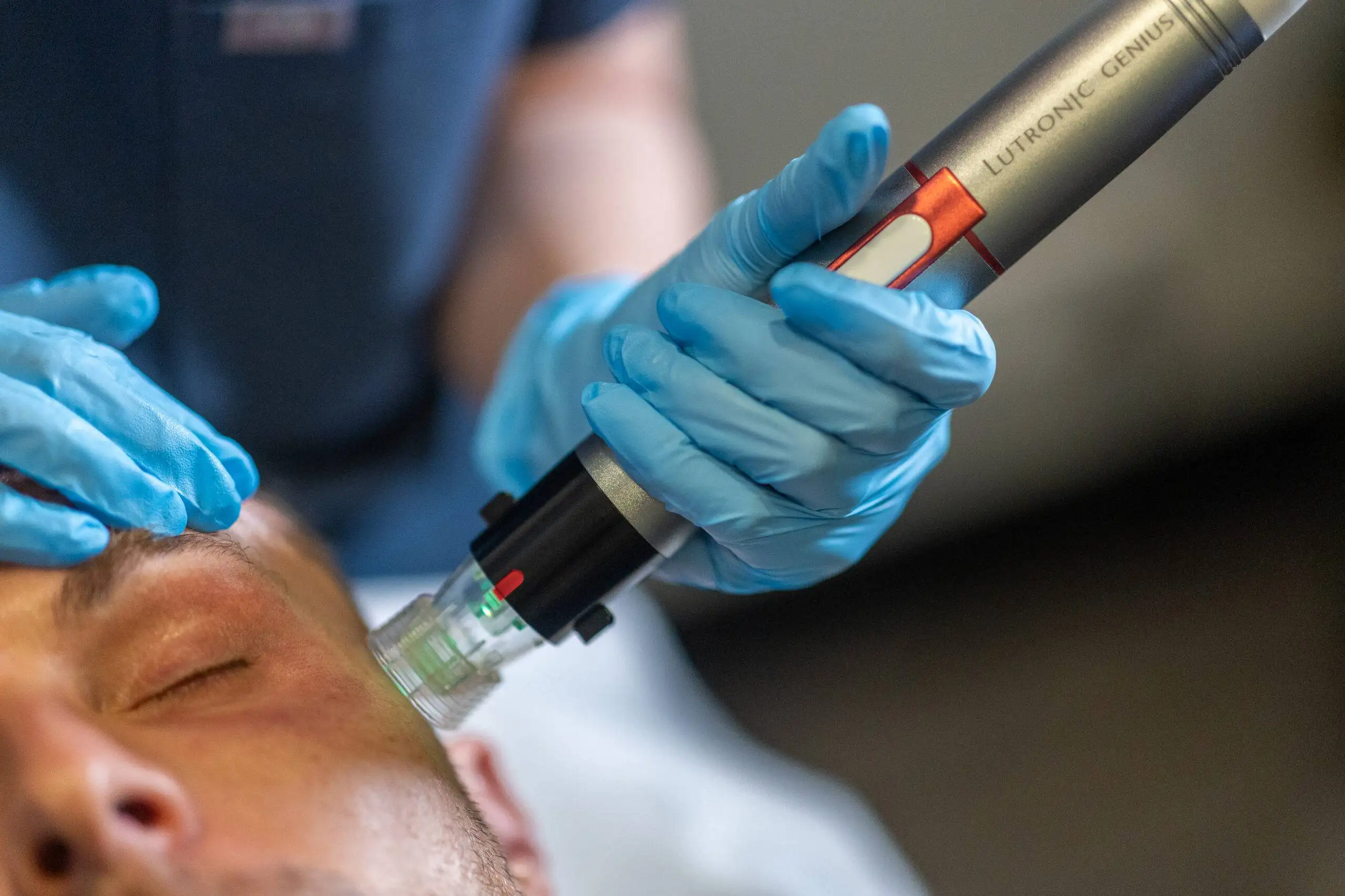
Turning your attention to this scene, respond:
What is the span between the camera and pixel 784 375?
0.71 metres

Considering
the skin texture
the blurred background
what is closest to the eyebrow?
the skin texture

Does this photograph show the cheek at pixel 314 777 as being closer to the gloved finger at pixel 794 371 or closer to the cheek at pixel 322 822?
the cheek at pixel 322 822

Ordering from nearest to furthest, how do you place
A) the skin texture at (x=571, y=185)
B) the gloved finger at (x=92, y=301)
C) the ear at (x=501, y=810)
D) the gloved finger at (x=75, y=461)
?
1. the gloved finger at (x=75, y=461)
2. the gloved finger at (x=92, y=301)
3. the ear at (x=501, y=810)
4. the skin texture at (x=571, y=185)

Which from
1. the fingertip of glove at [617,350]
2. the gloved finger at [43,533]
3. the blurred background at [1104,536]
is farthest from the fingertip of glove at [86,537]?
the blurred background at [1104,536]

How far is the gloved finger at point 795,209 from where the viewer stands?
66 centimetres

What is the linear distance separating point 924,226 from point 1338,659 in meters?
1.82

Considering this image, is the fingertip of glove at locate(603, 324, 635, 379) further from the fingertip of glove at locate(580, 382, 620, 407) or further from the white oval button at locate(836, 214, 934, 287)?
the white oval button at locate(836, 214, 934, 287)

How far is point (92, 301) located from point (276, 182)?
36 cm

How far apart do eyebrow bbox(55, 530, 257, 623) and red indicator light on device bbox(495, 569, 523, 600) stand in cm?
19

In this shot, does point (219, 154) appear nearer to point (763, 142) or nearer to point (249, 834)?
point (249, 834)

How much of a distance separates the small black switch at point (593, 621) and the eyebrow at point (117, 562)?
240mm

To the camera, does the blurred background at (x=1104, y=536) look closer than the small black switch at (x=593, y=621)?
No

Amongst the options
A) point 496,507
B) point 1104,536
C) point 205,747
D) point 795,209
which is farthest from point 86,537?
point 1104,536

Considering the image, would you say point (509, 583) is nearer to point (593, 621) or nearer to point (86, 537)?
point (593, 621)
